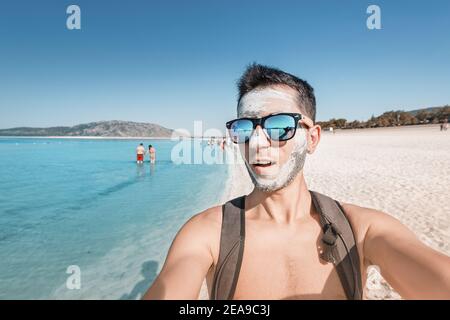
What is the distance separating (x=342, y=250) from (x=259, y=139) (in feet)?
3.11

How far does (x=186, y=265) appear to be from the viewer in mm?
1694

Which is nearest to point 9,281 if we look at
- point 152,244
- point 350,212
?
point 152,244

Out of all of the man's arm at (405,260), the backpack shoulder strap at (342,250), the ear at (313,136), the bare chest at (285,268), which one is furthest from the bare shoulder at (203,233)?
the man's arm at (405,260)

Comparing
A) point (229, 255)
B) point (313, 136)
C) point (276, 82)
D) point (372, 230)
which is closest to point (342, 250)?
point (372, 230)

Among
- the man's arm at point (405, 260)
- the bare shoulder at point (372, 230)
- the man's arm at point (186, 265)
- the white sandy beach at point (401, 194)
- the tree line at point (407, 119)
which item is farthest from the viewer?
the tree line at point (407, 119)

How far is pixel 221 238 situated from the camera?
179 centimetres

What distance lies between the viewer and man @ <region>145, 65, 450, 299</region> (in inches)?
65.1

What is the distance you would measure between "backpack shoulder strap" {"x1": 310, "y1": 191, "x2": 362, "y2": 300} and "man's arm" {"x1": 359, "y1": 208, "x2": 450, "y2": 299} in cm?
14

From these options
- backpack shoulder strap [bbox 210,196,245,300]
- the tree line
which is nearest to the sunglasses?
backpack shoulder strap [bbox 210,196,245,300]

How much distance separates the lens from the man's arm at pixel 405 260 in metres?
1.39

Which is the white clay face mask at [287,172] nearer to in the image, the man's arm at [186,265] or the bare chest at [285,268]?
the bare chest at [285,268]

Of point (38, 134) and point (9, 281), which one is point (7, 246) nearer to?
point (9, 281)

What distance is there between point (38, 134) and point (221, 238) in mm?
237554

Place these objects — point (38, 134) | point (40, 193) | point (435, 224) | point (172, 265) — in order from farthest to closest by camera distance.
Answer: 1. point (38, 134)
2. point (40, 193)
3. point (435, 224)
4. point (172, 265)
